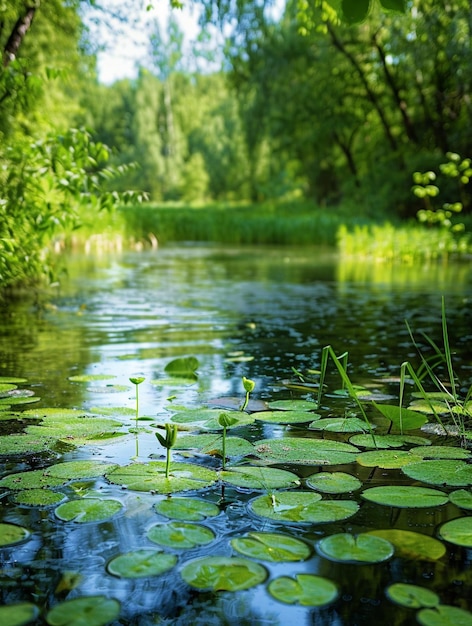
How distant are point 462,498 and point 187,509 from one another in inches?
28.8

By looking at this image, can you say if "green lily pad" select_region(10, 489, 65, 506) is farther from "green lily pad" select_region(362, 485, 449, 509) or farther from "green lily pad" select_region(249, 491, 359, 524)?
"green lily pad" select_region(362, 485, 449, 509)

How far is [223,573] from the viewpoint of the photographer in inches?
55.7

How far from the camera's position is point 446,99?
63.0ft

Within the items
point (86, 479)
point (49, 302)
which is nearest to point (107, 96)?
point (49, 302)

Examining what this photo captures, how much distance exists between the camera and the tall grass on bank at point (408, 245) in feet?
47.1

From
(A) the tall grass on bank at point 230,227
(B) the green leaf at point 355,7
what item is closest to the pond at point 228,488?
(B) the green leaf at point 355,7

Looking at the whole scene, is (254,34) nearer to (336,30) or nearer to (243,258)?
(336,30)

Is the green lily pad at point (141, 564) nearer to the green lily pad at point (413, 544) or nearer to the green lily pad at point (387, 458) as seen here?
the green lily pad at point (413, 544)

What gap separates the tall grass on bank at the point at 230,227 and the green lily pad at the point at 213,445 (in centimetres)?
1648

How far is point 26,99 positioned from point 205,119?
48.6m

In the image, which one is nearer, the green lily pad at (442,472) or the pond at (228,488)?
the pond at (228,488)

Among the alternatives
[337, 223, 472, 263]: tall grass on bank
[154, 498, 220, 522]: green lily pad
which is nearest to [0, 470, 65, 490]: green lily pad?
[154, 498, 220, 522]: green lily pad

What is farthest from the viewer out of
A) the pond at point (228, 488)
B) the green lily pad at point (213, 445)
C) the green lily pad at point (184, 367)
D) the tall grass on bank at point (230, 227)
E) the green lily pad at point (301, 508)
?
the tall grass on bank at point (230, 227)

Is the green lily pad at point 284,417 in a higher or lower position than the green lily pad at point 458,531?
lower
